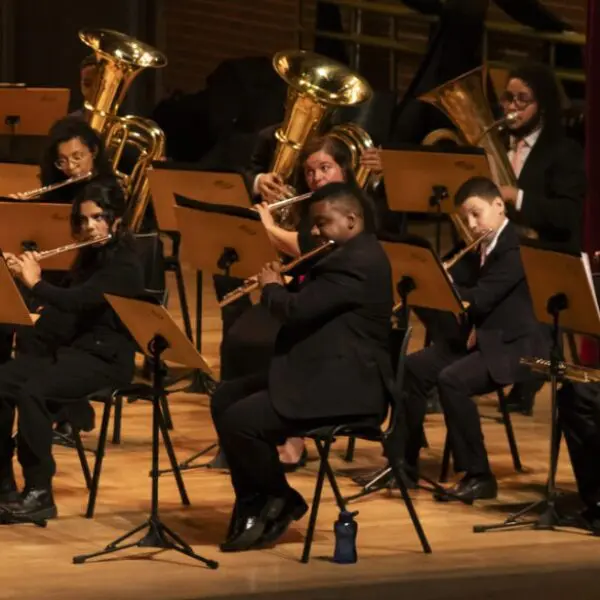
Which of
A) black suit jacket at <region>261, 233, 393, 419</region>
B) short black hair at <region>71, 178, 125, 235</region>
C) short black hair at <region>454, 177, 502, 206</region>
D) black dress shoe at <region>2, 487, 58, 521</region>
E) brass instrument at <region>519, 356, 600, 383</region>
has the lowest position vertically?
black dress shoe at <region>2, 487, 58, 521</region>

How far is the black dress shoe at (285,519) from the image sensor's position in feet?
18.3

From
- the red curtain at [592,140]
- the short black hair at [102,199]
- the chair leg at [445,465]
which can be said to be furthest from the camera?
the red curtain at [592,140]

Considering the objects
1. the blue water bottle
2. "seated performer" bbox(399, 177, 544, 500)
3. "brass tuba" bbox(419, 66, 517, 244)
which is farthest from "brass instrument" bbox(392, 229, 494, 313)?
the blue water bottle

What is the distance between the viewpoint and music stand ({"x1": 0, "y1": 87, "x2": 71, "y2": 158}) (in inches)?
305

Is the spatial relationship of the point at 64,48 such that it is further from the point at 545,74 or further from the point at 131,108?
the point at 545,74

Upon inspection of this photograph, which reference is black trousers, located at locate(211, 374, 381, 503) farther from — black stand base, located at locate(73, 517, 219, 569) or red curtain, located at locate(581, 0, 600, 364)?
red curtain, located at locate(581, 0, 600, 364)

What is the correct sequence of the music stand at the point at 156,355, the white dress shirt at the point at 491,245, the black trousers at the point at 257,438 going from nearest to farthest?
1. the music stand at the point at 156,355
2. the black trousers at the point at 257,438
3. the white dress shirt at the point at 491,245

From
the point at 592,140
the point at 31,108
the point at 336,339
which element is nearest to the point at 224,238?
the point at 336,339

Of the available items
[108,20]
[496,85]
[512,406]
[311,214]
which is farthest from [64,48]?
[311,214]

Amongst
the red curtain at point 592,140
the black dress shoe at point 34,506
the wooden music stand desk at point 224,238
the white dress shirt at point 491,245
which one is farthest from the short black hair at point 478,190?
the red curtain at point 592,140

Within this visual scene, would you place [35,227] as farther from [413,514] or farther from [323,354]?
[413,514]

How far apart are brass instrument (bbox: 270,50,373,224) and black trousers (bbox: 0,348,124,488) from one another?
4.76 feet

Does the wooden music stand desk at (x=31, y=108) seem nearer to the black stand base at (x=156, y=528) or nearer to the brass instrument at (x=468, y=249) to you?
the brass instrument at (x=468, y=249)

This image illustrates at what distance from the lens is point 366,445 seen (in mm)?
7004
